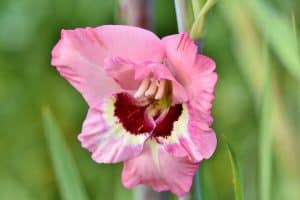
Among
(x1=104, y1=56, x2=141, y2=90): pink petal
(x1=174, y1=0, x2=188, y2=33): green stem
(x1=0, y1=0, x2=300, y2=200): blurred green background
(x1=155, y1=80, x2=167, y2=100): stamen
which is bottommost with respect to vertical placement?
(x1=0, y1=0, x2=300, y2=200): blurred green background

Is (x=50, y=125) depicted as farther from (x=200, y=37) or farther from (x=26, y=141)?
(x=26, y=141)

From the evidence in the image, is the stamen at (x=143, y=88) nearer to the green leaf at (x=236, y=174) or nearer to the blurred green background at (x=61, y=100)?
the green leaf at (x=236, y=174)

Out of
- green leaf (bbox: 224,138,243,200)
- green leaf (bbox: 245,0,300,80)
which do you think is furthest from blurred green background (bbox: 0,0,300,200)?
green leaf (bbox: 224,138,243,200)

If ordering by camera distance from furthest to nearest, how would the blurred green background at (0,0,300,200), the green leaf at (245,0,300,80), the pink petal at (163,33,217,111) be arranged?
Answer: the blurred green background at (0,0,300,200) < the green leaf at (245,0,300,80) < the pink petal at (163,33,217,111)

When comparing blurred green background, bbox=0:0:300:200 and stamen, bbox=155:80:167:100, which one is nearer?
stamen, bbox=155:80:167:100

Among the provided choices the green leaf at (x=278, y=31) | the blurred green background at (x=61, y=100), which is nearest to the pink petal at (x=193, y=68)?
the green leaf at (x=278, y=31)

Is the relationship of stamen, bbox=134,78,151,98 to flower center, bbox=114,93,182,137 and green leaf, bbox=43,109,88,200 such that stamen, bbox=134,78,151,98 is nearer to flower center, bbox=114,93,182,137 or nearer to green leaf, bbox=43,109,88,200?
flower center, bbox=114,93,182,137

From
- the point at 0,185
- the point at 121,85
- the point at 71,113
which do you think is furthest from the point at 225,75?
the point at 121,85
